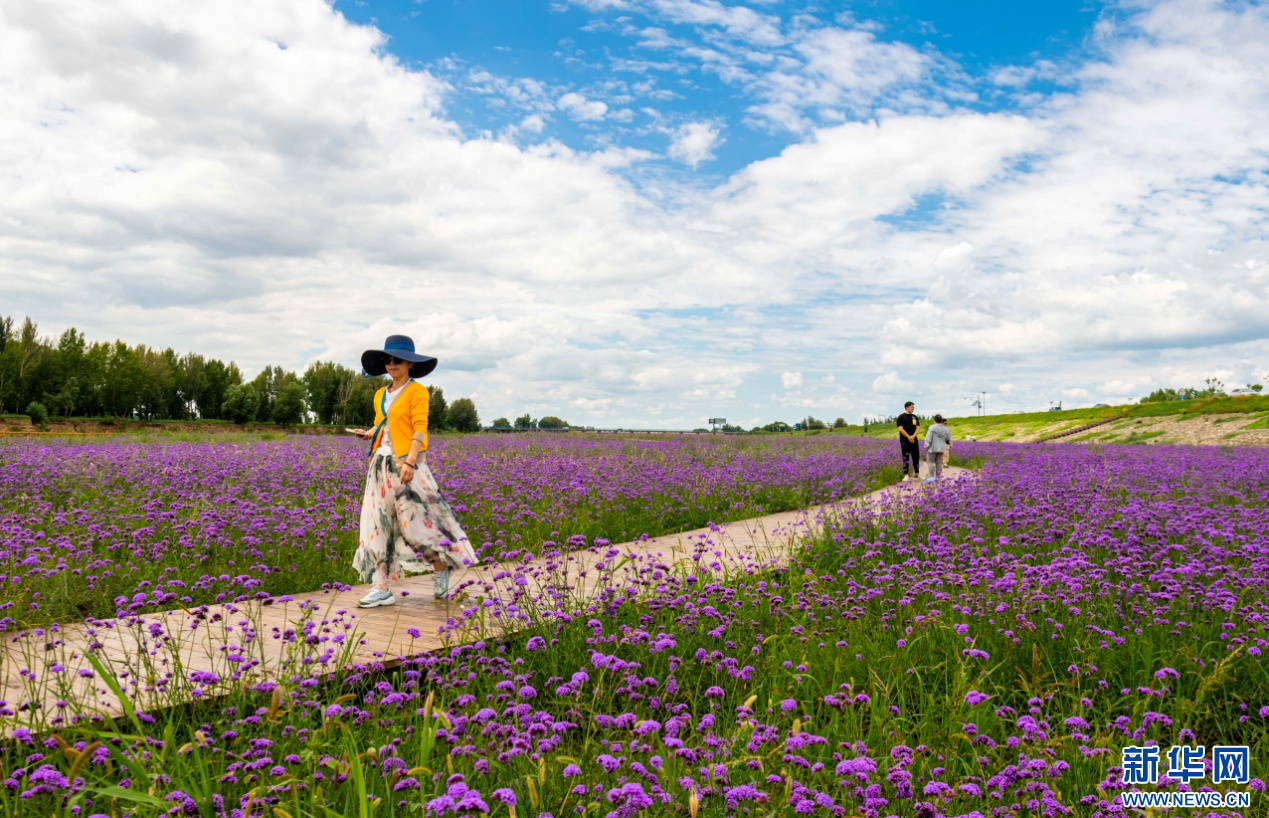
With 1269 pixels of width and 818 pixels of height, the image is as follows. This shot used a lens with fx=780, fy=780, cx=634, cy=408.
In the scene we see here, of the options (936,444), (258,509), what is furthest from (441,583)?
(936,444)

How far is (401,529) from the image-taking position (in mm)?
6055

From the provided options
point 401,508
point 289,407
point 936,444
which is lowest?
point 401,508

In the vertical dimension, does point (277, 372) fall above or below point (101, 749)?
above

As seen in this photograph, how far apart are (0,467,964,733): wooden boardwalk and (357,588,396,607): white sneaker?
7 cm

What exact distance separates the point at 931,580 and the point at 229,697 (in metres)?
4.09

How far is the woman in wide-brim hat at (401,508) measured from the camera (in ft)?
19.7

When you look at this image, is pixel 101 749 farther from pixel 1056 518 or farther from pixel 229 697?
pixel 1056 518

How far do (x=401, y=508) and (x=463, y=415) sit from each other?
72.1m

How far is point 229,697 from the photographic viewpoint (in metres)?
3.43

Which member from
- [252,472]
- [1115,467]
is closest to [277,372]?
[252,472]

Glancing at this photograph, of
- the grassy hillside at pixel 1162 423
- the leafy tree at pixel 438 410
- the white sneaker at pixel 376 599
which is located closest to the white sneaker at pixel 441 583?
the white sneaker at pixel 376 599

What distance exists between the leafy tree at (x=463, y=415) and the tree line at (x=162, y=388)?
98mm

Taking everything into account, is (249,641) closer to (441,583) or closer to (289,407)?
(441,583)

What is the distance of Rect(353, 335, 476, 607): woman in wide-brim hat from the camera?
19.7 ft
